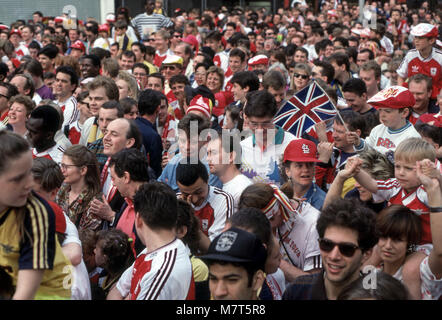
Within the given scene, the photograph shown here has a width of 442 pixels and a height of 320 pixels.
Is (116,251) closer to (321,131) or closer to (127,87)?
(321,131)

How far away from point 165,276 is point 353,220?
1.09m

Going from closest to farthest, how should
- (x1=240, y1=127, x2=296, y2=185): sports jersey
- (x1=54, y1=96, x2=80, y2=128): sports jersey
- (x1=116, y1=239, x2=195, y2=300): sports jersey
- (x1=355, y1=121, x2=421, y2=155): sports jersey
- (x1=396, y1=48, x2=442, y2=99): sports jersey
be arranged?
(x1=116, y1=239, x2=195, y2=300): sports jersey < (x1=240, y1=127, x2=296, y2=185): sports jersey < (x1=355, y1=121, x2=421, y2=155): sports jersey < (x1=54, y1=96, x2=80, y2=128): sports jersey < (x1=396, y1=48, x2=442, y2=99): sports jersey

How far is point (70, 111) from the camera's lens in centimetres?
778

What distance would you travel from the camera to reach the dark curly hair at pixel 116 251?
4215 mm

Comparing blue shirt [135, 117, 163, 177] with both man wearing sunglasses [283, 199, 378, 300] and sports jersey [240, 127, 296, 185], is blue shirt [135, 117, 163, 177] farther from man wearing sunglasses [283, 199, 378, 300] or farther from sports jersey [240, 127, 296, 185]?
man wearing sunglasses [283, 199, 378, 300]

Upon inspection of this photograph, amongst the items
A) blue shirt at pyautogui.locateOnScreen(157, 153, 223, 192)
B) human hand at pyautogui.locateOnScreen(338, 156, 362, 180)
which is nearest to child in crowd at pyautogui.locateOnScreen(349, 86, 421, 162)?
blue shirt at pyautogui.locateOnScreen(157, 153, 223, 192)

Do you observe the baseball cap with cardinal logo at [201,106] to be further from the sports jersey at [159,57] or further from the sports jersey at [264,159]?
the sports jersey at [159,57]

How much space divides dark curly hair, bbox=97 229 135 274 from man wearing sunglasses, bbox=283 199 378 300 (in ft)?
4.16

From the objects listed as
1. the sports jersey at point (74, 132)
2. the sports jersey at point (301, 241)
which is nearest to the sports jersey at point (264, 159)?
the sports jersey at point (301, 241)

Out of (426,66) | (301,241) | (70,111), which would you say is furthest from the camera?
(426,66)

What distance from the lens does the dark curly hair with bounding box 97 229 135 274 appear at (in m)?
4.21

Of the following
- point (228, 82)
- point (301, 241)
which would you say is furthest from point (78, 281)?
point (228, 82)

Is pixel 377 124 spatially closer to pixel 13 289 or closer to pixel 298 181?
pixel 298 181
